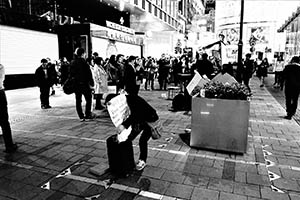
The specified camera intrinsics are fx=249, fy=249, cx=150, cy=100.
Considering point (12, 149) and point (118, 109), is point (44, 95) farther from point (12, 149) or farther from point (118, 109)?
point (118, 109)

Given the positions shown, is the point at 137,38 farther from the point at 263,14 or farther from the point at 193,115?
the point at 263,14

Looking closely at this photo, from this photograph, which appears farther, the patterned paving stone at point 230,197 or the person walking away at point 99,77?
the person walking away at point 99,77

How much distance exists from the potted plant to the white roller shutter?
11884 mm

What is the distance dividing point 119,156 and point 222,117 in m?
2.16

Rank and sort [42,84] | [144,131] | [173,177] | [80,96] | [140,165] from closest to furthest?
[173,177]
[144,131]
[140,165]
[80,96]
[42,84]

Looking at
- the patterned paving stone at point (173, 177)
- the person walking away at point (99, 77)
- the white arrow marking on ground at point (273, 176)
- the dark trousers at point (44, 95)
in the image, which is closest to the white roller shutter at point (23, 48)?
the dark trousers at point (44, 95)

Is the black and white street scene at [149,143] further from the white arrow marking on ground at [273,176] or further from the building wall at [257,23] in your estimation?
the building wall at [257,23]

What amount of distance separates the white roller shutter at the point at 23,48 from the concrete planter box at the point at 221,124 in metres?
11.9

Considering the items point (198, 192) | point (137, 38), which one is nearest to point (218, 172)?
point (198, 192)

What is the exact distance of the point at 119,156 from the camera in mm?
3826

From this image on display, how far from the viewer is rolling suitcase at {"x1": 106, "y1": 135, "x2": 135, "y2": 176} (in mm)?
3814

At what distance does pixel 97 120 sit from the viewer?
7469 millimetres

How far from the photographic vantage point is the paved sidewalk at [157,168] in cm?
347

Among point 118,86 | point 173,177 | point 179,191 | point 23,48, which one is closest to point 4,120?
point 173,177
